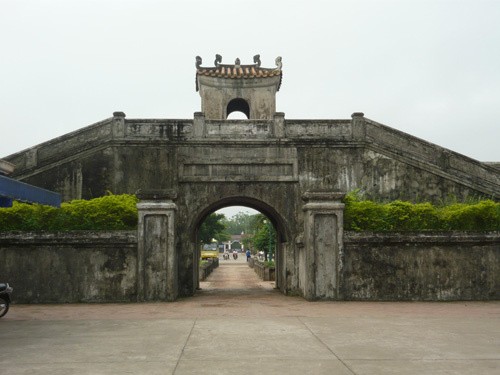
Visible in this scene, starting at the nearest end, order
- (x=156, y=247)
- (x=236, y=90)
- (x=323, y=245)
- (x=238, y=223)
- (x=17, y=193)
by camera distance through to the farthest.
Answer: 1. (x=17, y=193)
2. (x=156, y=247)
3. (x=323, y=245)
4. (x=236, y=90)
5. (x=238, y=223)

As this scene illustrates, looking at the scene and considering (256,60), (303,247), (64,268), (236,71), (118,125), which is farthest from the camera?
(256,60)

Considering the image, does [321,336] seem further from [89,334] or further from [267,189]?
[267,189]

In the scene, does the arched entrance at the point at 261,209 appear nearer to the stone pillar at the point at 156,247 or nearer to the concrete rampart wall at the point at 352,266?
the stone pillar at the point at 156,247

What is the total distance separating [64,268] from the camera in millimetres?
13109

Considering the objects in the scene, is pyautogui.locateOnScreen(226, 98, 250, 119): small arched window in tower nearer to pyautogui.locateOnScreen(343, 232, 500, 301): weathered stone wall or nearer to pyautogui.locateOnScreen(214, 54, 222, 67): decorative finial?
pyautogui.locateOnScreen(214, 54, 222, 67): decorative finial

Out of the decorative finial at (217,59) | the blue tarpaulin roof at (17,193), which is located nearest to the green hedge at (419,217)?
the blue tarpaulin roof at (17,193)

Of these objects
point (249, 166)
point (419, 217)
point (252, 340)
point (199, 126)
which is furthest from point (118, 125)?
point (252, 340)

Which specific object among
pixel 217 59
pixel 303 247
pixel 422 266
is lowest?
pixel 422 266

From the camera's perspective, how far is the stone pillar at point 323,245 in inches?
527

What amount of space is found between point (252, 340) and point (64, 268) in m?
7.44

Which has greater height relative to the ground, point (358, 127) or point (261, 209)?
point (358, 127)

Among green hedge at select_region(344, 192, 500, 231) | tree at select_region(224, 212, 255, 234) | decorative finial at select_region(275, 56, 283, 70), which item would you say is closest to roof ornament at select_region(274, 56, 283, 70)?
decorative finial at select_region(275, 56, 283, 70)

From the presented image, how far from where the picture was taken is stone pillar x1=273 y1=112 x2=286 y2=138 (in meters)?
16.3

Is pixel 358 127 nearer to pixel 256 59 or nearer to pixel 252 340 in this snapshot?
pixel 256 59
